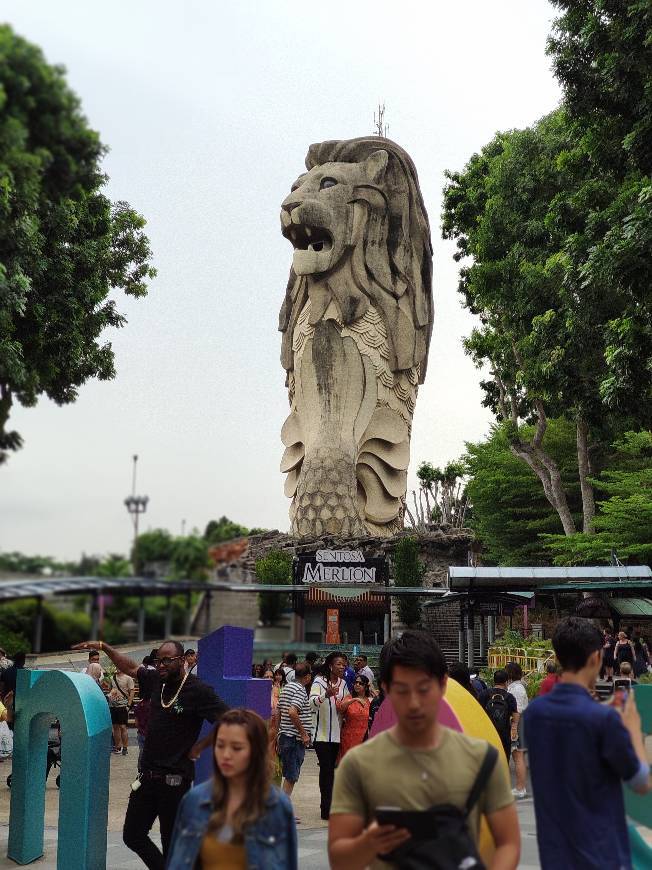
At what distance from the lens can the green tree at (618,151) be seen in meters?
12.1

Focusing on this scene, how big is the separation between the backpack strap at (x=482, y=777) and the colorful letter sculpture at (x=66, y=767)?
3825mm

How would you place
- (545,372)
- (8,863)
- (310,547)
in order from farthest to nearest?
(310,547) < (545,372) < (8,863)

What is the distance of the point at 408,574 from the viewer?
3048 centimetres

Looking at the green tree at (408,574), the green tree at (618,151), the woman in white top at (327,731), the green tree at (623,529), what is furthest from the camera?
the green tree at (408,574)

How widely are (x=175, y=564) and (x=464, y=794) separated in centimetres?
160

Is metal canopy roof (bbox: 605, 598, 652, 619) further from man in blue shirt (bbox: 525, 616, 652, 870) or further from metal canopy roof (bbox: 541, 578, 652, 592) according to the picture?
man in blue shirt (bbox: 525, 616, 652, 870)

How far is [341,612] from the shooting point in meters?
24.2

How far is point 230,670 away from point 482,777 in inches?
152

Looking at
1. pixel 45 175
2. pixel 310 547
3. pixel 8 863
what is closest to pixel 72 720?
pixel 8 863

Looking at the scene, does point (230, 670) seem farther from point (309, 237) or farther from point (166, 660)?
point (309, 237)

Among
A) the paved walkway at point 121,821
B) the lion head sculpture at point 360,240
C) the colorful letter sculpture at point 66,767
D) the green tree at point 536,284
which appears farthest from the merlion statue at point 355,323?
the colorful letter sculpture at point 66,767

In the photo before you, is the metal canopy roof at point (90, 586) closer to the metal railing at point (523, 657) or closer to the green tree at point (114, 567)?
the green tree at point (114, 567)

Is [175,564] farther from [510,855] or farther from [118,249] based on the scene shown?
[118,249]

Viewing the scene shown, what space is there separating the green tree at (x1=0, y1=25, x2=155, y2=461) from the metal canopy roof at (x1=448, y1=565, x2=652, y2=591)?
319 inches
